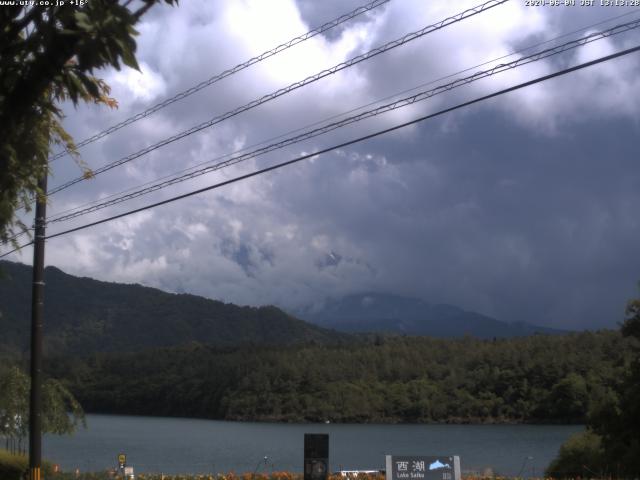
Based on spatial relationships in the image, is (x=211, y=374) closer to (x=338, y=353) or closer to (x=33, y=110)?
(x=338, y=353)

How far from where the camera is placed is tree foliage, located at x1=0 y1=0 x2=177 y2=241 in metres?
6.21

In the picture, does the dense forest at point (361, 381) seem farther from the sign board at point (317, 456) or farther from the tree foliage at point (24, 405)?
A: the sign board at point (317, 456)

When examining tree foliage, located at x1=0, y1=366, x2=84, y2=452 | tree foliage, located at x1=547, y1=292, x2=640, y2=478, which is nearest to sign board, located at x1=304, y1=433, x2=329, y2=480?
→ tree foliage, located at x1=0, y1=366, x2=84, y2=452

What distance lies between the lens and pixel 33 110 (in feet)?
25.0

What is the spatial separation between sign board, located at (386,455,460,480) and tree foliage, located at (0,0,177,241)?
7456 mm

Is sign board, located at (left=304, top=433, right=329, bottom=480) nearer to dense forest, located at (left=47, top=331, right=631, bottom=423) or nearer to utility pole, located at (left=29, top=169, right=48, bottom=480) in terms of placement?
utility pole, located at (left=29, top=169, right=48, bottom=480)

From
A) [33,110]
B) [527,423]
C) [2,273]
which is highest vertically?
[33,110]

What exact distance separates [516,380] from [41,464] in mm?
86096

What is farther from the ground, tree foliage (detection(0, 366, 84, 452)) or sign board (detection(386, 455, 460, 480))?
tree foliage (detection(0, 366, 84, 452))

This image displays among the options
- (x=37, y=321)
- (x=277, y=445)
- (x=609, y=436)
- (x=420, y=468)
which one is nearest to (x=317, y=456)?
(x=420, y=468)

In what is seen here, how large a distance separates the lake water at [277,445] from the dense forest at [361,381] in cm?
556

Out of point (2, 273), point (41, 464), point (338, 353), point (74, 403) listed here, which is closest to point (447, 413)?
point (338, 353)

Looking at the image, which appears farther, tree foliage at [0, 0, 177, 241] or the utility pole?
the utility pole

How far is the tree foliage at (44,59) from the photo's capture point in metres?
6.21
